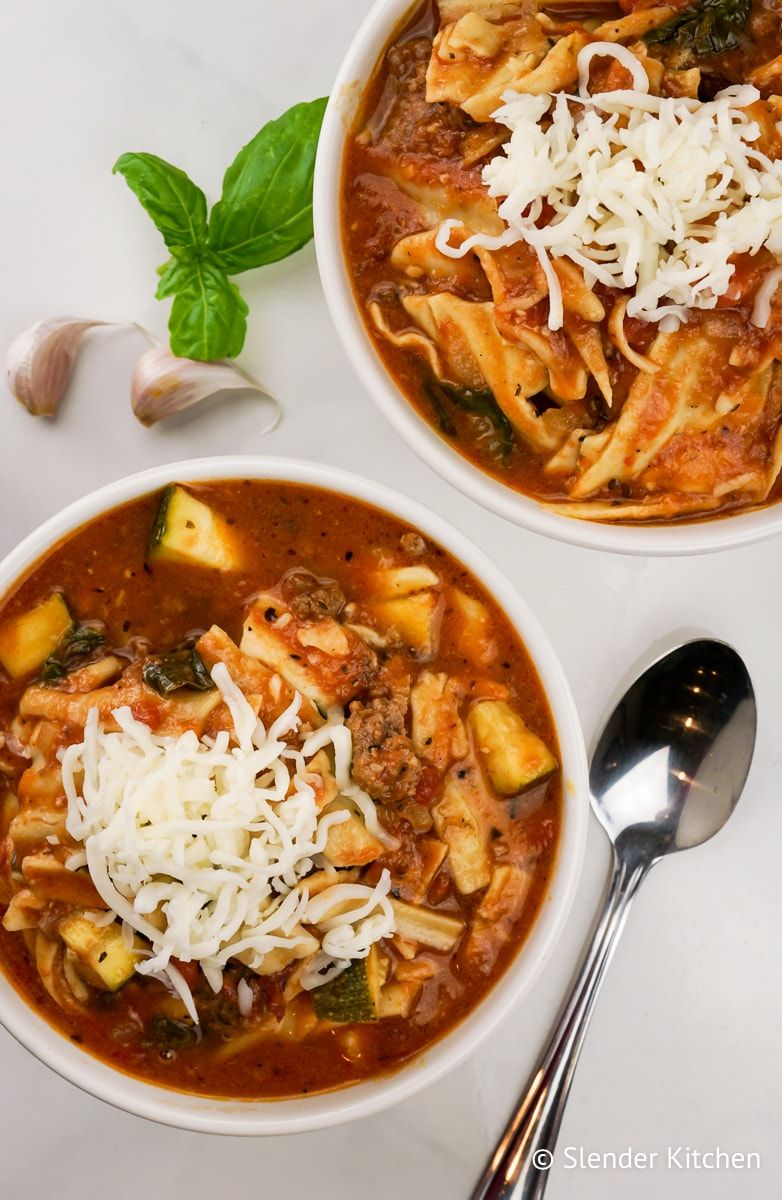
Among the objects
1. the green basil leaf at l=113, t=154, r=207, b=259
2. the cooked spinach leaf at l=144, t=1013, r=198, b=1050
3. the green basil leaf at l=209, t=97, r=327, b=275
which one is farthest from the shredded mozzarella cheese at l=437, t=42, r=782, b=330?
the cooked spinach leaf at l=144, t=1013, r=198, b=1050

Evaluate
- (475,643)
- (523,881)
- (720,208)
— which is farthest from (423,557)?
(720,208)

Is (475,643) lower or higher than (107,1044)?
higher

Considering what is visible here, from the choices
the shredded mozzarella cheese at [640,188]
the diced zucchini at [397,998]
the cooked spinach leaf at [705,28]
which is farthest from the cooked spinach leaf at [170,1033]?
the cooked spinach leaf at [705,28]

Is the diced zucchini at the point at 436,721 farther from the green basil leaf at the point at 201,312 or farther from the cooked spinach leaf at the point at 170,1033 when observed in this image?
the green basil leaf at the point at 201,312

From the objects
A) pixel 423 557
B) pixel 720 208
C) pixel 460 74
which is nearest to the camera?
pixel 720 208

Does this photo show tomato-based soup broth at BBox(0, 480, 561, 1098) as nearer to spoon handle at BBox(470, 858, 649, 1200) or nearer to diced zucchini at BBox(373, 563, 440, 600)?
diced zucchini at BBox(373, 563, 440, 600)

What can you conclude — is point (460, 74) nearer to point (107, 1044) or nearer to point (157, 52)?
point (157, 52)
